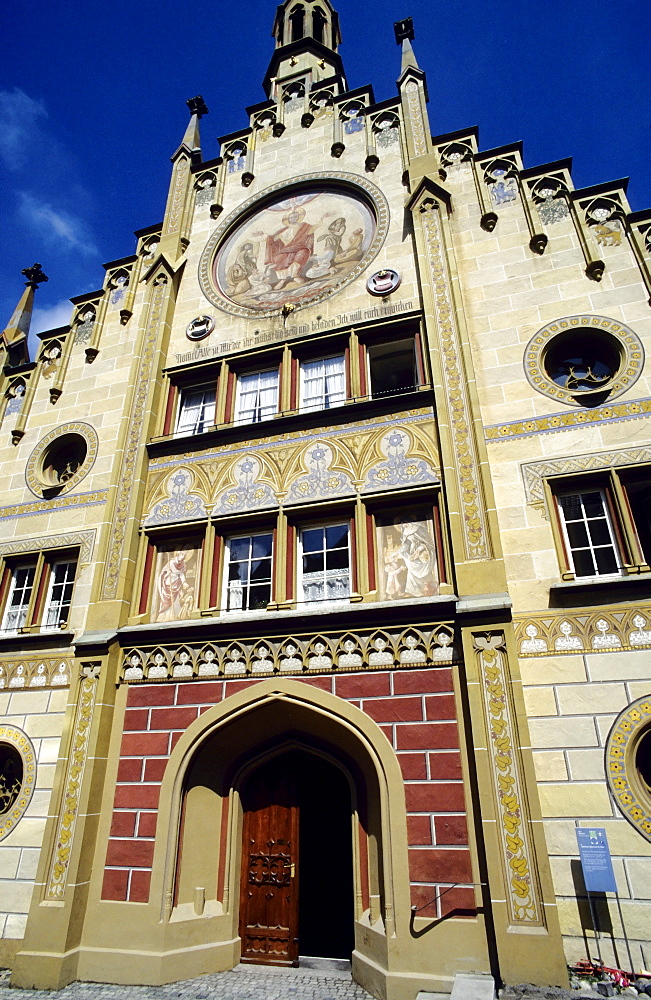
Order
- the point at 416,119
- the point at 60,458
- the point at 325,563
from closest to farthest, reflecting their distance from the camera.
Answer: the point at 325,563
the point at 60,458
the point at 416,119

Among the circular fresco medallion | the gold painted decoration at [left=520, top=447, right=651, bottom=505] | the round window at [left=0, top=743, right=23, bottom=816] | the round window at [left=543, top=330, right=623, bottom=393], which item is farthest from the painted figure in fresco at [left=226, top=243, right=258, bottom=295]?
the round window at [left=0, top=743, right=23, bottom=816]

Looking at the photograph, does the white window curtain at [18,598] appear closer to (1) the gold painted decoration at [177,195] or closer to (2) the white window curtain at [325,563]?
(2) the white window curtain at [325,563]

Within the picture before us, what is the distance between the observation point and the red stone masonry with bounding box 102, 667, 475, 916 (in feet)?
24.6

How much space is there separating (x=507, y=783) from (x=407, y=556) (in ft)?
11.4

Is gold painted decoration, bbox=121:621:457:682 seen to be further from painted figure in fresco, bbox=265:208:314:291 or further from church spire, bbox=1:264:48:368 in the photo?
church spire, bbox=1:264:48:368

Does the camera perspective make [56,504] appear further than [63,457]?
No

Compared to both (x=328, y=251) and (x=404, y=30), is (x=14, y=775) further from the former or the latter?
(x=404, y=30)

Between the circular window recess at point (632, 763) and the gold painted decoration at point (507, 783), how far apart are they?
1158 millimetres

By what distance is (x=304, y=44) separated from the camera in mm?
19000

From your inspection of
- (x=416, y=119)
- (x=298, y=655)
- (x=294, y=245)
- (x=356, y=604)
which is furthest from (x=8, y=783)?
(x=416, y=119)

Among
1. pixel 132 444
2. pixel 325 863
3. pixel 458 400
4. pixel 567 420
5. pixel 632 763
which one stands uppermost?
pixel 132 444

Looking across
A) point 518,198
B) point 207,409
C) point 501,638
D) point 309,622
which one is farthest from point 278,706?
point 518,198

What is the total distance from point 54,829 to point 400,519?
6975 mm

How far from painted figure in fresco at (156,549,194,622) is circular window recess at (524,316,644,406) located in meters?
6.79
